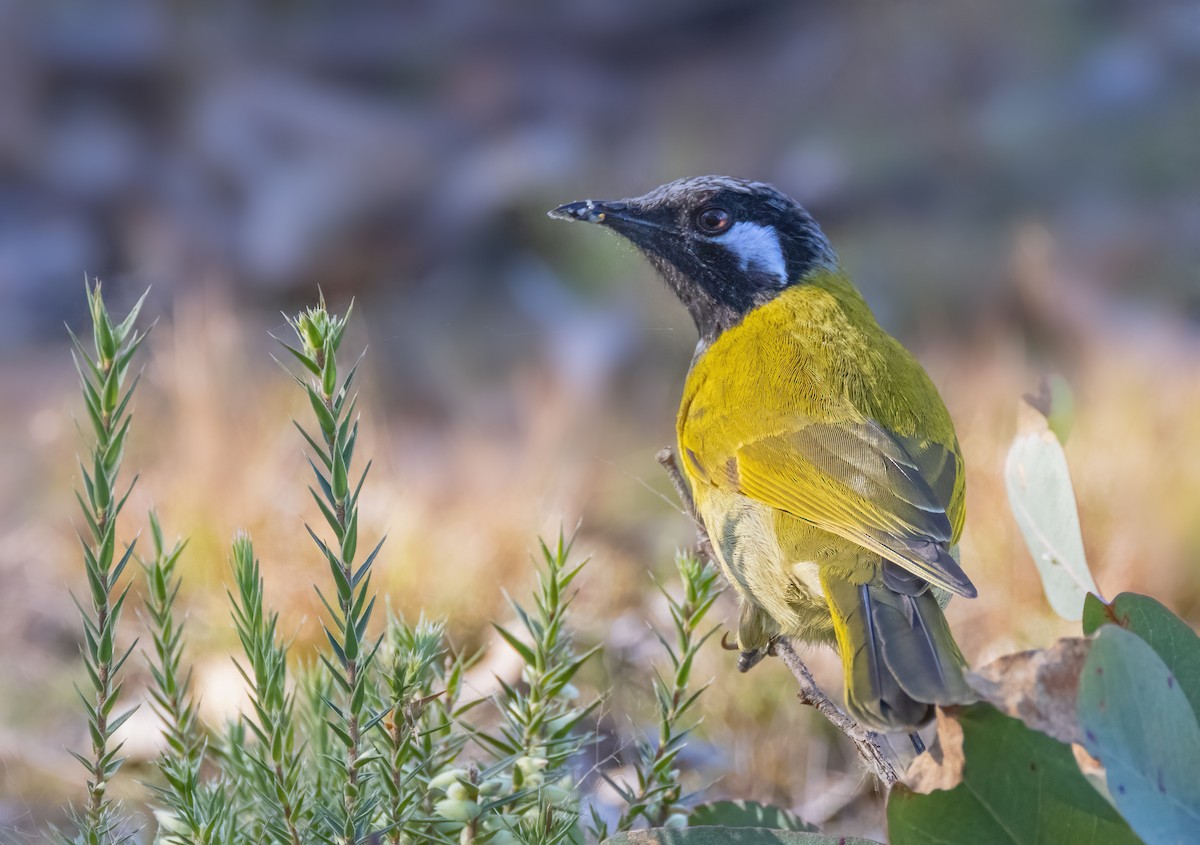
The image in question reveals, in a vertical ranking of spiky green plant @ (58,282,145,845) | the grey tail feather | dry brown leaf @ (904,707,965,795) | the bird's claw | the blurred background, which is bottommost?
dry brown leaf @ (904,707,965,795)

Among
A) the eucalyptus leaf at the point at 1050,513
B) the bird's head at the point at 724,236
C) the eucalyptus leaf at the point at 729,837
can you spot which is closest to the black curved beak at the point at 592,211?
the bird's head at the point at 724,236

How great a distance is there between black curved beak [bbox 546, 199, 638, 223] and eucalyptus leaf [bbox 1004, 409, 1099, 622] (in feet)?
2.65

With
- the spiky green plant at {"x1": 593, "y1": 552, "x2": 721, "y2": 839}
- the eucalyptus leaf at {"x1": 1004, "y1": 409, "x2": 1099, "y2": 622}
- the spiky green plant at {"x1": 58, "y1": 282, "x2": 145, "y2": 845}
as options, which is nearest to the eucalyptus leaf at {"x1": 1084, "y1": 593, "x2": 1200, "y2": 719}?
the eucalyptus leaf at {"x1": 1004, "y1": 409, "x2": 1099, "y2": 622}

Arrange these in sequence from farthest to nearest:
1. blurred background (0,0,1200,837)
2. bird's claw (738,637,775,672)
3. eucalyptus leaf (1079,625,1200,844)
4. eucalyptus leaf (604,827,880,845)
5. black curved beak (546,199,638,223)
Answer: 1. blurred background (0,0,1200,837)
2. black curved beak (546,199,638,223)
3. bird's claw (738,637,775,672)
4. eucalyptus leaf (604,827,880,845)
5. eucalyptus leaf (1079,625,1200,844)

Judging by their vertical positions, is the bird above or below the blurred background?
below

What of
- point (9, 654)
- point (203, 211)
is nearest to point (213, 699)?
point (9, 654)

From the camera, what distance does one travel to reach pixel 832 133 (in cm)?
700

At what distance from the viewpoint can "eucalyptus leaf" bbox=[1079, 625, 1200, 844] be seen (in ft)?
2.95

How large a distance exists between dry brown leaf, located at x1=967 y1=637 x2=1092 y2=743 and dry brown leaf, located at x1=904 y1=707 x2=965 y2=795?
7 cm

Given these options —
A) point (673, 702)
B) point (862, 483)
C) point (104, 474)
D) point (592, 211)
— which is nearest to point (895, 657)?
point (673, 702)

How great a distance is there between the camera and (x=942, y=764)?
988mm

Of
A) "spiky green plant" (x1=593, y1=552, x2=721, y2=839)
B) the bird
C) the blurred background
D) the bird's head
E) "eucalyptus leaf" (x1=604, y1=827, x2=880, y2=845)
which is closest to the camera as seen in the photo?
"eucalyptus leaf" (x1=604, y1=827, x2=880, y2=845)

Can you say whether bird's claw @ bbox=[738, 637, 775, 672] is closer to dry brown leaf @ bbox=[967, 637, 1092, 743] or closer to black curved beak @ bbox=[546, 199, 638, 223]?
black curved beak @ bbox=[546, 199, 638, 223]

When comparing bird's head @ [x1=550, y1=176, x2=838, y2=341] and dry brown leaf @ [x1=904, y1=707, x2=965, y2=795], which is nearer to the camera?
dry brown leaf @ [x1=904, y1=707, x2=965, y2=795]
